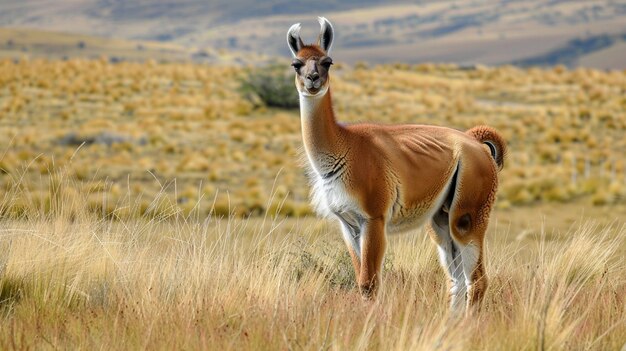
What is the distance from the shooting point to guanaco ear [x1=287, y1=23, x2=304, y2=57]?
6.04 m

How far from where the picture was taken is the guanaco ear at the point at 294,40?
6035mm

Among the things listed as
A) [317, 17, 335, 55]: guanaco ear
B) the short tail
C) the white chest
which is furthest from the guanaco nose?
the short tail

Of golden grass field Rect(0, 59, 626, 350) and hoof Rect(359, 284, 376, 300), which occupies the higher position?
hoof Rect(359, 284, 376, 300)

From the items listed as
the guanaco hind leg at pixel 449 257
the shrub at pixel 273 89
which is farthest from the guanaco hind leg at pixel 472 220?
the shrub at pixel 273 89

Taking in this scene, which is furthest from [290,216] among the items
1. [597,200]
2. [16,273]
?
[16,273]

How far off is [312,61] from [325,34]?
0.97 feet

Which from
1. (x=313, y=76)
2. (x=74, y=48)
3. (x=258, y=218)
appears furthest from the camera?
(x=74, y=48)

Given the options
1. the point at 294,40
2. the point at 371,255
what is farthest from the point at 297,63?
the point at 371,255

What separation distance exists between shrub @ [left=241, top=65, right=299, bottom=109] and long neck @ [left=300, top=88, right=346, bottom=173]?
117 feet

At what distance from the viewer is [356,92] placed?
165 ft

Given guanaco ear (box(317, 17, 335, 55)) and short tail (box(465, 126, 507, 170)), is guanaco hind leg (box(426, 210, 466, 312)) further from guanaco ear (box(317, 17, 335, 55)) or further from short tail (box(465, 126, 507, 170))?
guanaco ear (box(317, 17, 335, 55))

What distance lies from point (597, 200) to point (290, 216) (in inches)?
268

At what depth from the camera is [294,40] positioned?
241 inches

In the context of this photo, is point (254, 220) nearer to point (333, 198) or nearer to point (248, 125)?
point (333, 198)
